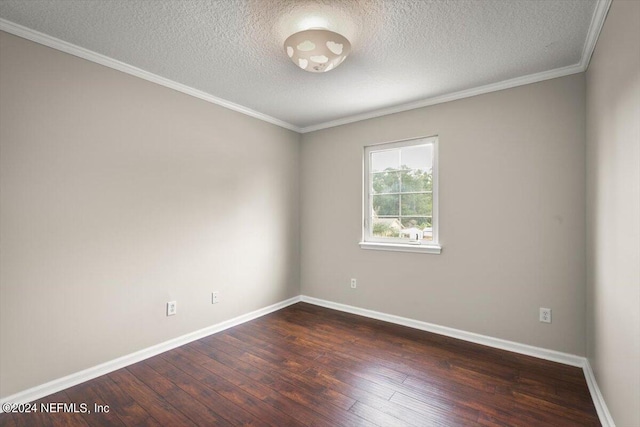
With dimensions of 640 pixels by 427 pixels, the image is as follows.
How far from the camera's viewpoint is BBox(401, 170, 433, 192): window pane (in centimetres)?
330

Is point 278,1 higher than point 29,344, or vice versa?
point 278,1

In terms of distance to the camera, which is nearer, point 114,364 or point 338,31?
point 338,31

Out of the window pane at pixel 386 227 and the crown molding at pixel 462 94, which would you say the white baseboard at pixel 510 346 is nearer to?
the window pane at pixel 386 227

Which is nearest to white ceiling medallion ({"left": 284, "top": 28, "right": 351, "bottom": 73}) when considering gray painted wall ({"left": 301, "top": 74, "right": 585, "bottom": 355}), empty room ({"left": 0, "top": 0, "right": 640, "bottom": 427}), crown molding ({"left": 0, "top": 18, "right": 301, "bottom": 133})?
empty room ({"left": 0, "top": 0, "right": 640, "bottom": 427})

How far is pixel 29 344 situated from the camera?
2.01 m

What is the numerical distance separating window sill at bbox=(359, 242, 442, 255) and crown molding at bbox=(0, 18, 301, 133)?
2129mm

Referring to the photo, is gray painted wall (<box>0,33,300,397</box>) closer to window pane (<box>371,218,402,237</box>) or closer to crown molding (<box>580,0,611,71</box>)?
window pane (<box>371,218,402,237</box>)

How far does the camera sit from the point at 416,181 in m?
3.38

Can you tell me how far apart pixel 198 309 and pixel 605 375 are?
3.22 m

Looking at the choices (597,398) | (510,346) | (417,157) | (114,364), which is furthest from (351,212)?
(114,364)

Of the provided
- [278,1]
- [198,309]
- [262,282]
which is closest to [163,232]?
[198,309]

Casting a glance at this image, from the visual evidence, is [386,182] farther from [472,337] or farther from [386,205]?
[472,337]

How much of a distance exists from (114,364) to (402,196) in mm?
3172

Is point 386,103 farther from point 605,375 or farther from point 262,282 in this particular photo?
point 605,375
